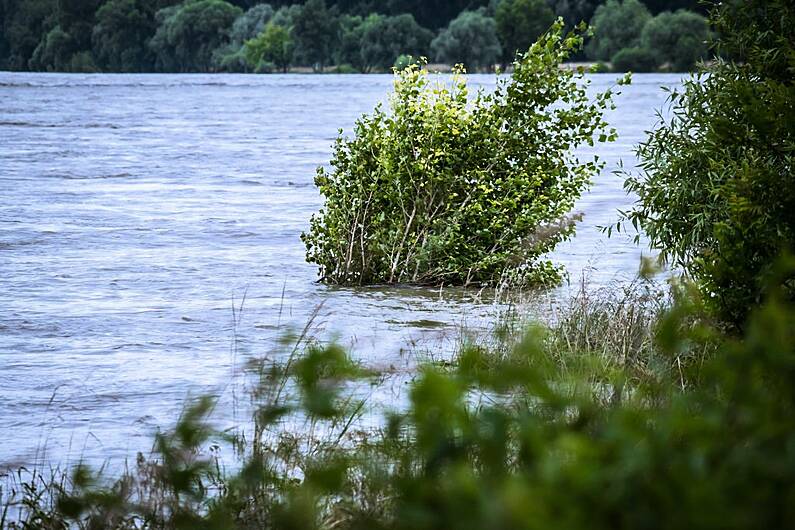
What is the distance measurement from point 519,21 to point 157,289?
388 feet

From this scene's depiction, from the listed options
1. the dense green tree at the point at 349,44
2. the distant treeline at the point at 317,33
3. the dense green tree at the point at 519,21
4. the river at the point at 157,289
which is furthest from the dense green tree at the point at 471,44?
the river at the point at 157,289

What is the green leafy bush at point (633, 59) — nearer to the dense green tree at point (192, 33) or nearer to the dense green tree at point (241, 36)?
the dense green tree at point (241, 36)

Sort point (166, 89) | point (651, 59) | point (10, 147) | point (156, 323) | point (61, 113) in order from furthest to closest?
point (651, 59)
point (166, 89)
point (61, 113)
point (10, 147)
point (156, 323)

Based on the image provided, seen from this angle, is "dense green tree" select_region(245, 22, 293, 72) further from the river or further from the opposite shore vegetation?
the opposite shore vegetation

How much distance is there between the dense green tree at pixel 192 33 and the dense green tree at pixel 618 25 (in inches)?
1825

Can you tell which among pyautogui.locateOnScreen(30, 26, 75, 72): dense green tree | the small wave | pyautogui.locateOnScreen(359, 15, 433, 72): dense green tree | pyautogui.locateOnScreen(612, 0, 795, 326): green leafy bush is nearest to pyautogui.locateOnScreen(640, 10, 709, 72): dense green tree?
pyautogui.locateOnScreen(359, 15, 433, 72): dense green tree

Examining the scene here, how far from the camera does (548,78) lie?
12.7 meters

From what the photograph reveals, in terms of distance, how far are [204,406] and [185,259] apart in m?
14.4

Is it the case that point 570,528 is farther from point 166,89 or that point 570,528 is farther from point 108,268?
point 166,89

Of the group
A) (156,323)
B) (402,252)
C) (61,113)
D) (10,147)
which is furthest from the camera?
(61,113)

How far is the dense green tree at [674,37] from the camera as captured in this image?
121562 mm

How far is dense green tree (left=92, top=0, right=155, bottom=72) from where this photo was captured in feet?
497

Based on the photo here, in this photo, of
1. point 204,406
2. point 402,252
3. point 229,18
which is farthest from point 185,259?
point 229,18

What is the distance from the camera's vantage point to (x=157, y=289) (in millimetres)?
14375
